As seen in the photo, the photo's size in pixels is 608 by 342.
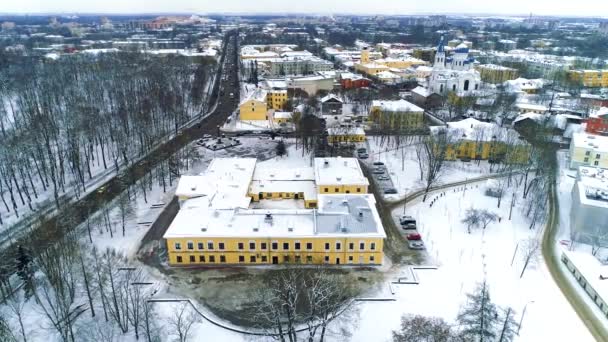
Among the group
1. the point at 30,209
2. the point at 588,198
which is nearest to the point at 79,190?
the point at 30,209

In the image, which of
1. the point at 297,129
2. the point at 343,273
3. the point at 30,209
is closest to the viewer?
the point at 343,273

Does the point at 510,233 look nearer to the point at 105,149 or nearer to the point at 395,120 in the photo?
the point at 395,120

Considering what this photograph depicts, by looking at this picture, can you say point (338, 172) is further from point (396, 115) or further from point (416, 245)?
point (396, 115)

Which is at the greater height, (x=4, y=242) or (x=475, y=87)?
(x=475, y=87)

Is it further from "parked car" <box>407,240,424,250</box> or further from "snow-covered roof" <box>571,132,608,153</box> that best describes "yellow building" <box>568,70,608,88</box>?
"parked car" <box>407,240,424,250</box>

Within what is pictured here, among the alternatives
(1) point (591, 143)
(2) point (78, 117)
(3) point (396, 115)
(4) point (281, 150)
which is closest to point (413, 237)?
(4) point (281, 150)

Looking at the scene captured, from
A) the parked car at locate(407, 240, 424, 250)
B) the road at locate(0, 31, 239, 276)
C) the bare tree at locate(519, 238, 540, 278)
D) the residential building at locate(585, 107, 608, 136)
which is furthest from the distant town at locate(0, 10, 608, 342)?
the residential building at locate(585, 107, 608, 136)

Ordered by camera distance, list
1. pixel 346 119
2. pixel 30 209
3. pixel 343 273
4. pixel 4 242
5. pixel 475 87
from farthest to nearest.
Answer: pixel 475 87, pixel 346 119, pixel 30 209, pixel 4 242, pixel 343 273
